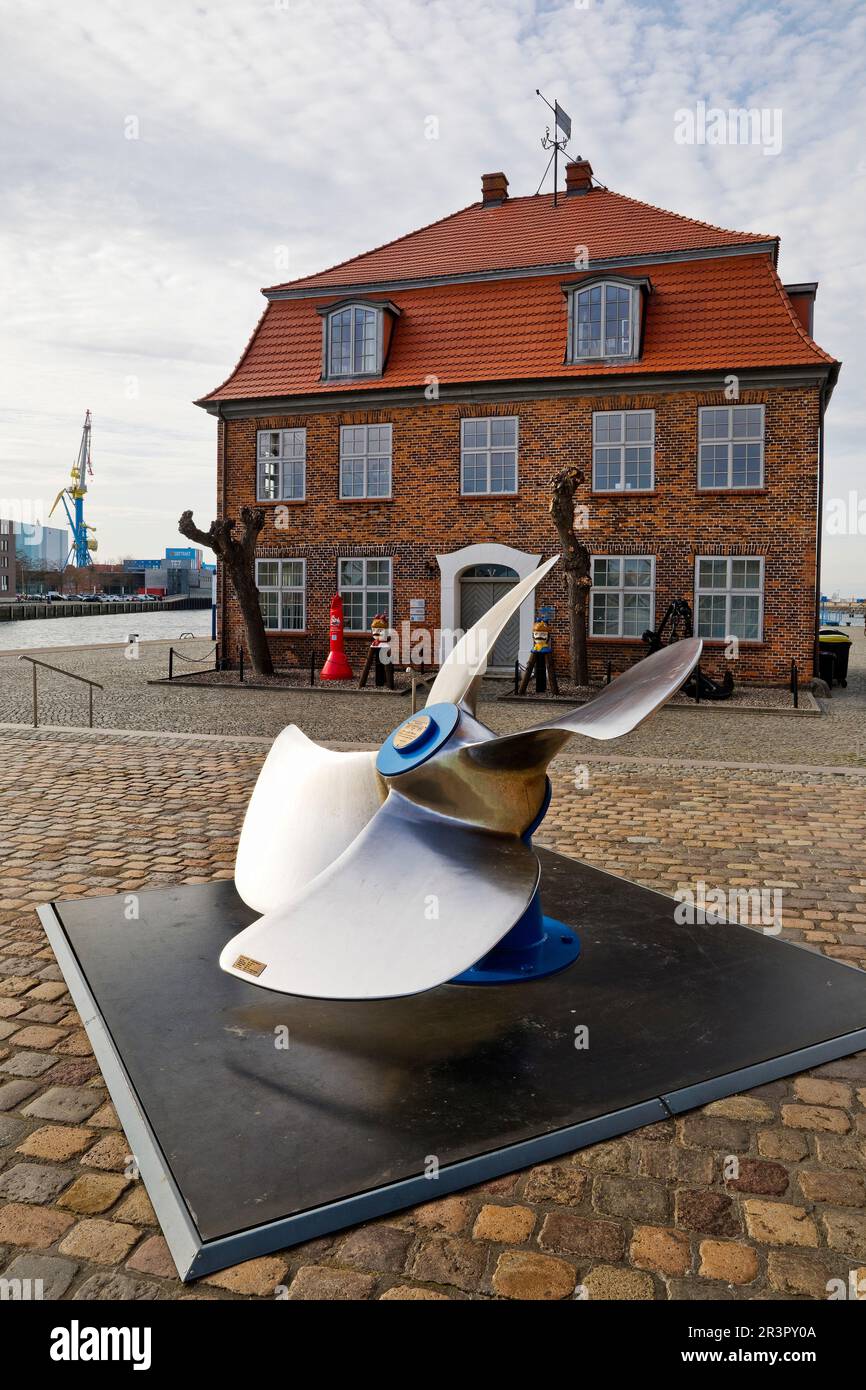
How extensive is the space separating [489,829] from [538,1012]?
809mm

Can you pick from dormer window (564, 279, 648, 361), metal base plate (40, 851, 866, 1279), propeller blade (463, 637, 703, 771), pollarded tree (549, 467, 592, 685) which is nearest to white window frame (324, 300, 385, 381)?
dormer window (564, 279, 648, 361)

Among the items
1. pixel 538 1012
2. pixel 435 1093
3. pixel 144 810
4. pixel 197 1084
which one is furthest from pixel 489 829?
pixel 144 810

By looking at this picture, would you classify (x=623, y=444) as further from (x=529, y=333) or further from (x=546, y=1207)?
(x=546, y=1207)

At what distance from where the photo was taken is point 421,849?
163 inches

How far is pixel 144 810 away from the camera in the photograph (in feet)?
26.4

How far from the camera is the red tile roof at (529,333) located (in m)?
19.7

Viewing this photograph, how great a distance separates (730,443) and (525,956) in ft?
56.0

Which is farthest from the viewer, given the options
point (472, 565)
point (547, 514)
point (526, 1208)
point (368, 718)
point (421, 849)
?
point (472, 565)

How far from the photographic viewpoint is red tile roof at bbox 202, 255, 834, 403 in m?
19.7

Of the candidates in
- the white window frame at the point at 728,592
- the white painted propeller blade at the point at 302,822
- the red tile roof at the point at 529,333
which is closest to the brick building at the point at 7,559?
the red tile roof at the point at 529,333

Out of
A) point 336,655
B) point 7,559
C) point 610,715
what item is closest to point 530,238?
point 336,655

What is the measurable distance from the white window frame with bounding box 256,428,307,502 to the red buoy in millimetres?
3035
